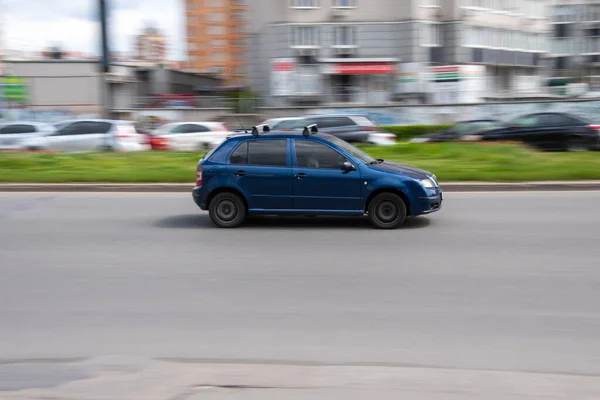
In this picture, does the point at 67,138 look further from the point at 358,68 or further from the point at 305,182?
the point at 358,68

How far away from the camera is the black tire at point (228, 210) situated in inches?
440

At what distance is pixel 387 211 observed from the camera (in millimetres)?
10766

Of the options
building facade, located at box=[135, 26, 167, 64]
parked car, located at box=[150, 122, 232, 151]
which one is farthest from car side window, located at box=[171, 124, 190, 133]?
building facade, located at box=[135, 26, 167, 64]

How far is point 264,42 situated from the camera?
48781 millimetres

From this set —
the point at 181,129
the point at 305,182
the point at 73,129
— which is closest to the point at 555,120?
the point at 181,129

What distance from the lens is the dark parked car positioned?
25.2m

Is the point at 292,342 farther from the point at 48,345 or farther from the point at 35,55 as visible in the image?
the point at 35,55

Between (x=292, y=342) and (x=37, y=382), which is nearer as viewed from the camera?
(x=37, y=382)

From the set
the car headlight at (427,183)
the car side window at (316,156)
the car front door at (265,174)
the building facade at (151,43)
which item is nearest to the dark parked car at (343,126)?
the car front door at (265,174)

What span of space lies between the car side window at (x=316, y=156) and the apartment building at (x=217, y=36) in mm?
91207

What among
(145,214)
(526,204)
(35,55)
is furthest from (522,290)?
(35,55)

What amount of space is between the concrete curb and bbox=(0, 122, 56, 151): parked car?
11296 mm

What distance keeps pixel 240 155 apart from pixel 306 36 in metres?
37.8

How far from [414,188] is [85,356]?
20.2 ft
